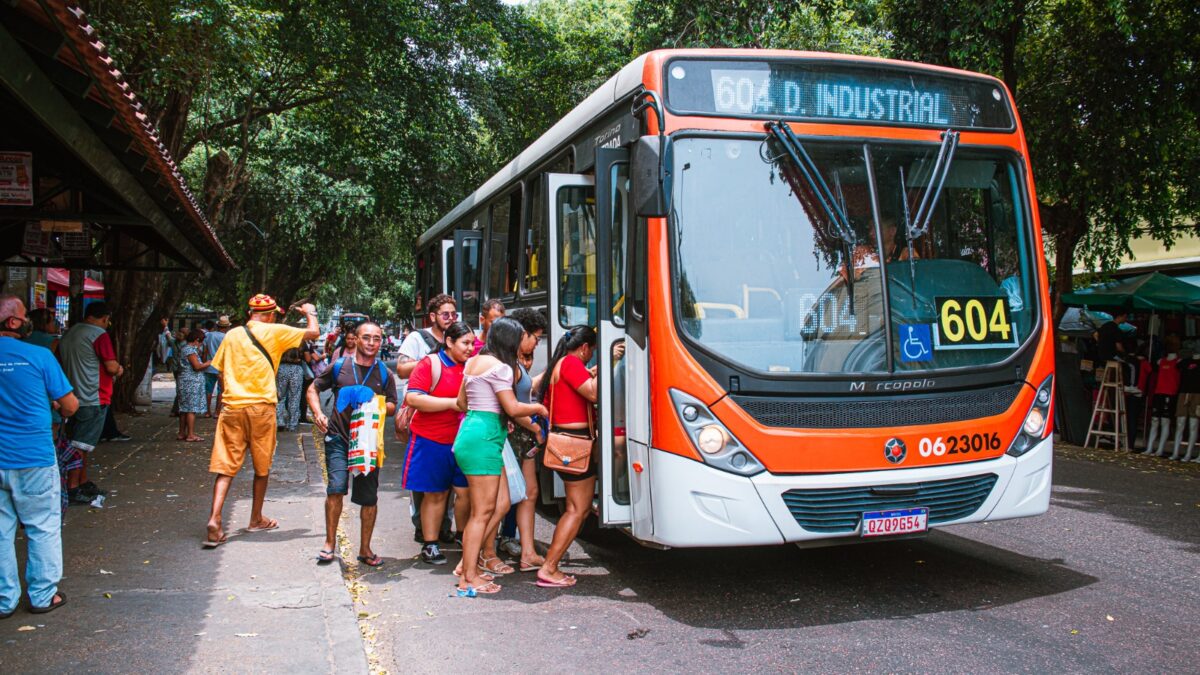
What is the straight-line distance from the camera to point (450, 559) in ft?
23.8

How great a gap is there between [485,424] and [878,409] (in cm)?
229

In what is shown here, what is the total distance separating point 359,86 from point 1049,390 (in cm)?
1345

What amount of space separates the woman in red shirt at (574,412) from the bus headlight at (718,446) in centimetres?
95

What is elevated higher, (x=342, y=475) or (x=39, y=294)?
(x=39, y=294)

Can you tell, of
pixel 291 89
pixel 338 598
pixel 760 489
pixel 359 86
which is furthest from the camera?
pixel 291 89

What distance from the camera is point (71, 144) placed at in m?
6.28

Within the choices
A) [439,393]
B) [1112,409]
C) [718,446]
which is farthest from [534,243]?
[1112,409]

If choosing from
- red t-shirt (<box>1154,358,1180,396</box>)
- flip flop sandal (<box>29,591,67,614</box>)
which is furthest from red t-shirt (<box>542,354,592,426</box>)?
red t-shirt (<box>1154,358,1180,396</box>)

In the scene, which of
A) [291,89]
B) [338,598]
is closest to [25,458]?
[338,598]

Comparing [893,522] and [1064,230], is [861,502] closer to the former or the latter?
[893,522]

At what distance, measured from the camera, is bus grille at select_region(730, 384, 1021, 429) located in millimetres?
5461

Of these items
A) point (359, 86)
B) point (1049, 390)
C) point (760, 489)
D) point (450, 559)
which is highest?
point (359, 86)

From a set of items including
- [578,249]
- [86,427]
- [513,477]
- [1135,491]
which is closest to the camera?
[513,477]

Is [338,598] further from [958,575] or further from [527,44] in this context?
[527,44]
